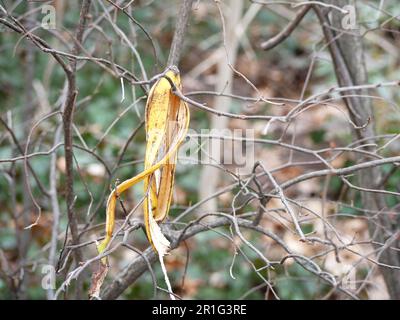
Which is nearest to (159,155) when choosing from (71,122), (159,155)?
(159,155)

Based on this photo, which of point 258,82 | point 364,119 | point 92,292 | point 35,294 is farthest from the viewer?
point 258,82

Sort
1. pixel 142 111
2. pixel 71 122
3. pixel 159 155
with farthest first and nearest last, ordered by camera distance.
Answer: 1. pixel 142 111
2. pixel 71 122
3. pixel 159 155

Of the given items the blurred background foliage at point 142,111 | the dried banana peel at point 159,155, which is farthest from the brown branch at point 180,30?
the blurred background foliage at point 142,111

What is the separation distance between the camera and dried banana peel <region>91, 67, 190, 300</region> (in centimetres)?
136

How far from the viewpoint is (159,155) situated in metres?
1.40

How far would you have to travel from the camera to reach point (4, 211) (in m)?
3.50

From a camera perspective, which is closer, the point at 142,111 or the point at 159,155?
the point at 159,155

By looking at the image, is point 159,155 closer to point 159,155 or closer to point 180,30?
point 159,155

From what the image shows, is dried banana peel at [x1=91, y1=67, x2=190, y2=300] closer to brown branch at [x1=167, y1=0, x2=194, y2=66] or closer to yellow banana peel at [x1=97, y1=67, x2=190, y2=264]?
yellow banana peel at [x1=97, y1=67, x2=190, y2=264]

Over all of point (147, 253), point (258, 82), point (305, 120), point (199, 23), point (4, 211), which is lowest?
point (147, 253)

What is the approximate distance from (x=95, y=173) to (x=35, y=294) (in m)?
0.74

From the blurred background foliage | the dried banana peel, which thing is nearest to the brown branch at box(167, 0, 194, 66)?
the dried banana peel
